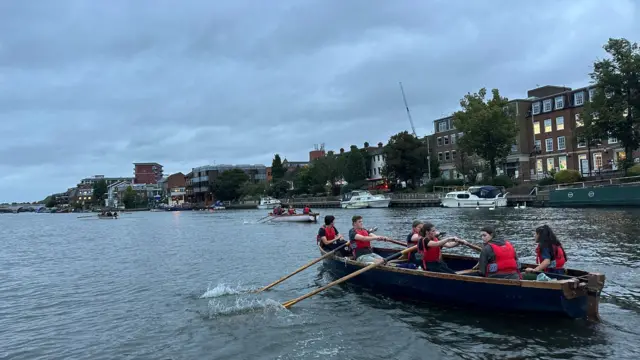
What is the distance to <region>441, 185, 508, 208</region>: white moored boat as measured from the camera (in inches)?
2260

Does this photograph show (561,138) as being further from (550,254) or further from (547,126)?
(550,254)

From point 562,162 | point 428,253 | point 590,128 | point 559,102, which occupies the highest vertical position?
point 559,102

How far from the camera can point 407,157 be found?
88750 millimetres

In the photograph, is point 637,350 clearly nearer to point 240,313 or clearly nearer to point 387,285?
point 387,285

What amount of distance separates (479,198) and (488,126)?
11626 millimetres

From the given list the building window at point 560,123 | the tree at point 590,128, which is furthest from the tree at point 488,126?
the tree at point 590,128

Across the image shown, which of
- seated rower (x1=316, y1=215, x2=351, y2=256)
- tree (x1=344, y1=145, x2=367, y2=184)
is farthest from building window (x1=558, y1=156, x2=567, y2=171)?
seated rower (x1=316, y1=215, x2=351, y2=256)

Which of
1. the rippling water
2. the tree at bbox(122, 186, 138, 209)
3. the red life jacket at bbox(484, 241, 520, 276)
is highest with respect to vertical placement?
the tree at bbox(122, 186, 138, 209)

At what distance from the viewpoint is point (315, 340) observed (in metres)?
10.9

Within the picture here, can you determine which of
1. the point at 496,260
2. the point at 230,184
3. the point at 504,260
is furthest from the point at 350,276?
the point at 230,184

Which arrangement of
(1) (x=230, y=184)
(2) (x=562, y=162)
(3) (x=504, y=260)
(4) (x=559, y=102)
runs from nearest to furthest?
1. (3) (x=504, y=260)
2. (2) (x=562, y=162)
3. (4) (x=559, y=102)
4. (1) (x=230, y=184)

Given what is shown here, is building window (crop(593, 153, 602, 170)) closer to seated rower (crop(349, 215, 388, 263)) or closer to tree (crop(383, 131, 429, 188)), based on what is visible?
tree (crop(383, 131, 429, 188))

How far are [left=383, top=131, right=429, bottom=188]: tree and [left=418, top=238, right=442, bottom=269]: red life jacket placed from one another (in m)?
76.1

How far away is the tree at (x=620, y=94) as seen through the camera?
48.7 metres
